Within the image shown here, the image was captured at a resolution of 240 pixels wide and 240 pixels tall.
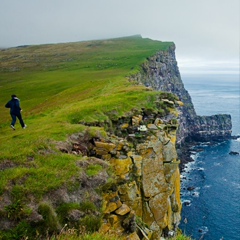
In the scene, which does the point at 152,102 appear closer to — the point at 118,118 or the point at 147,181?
the point at 118,118

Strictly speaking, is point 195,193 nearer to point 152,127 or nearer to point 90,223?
point 152,127

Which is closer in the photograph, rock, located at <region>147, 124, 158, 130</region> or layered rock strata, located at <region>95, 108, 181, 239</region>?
layered rock strata, located at <region>95, 108, 181, 239</region>

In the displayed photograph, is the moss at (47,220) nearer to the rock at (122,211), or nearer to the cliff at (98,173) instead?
the cliff at (98,173)

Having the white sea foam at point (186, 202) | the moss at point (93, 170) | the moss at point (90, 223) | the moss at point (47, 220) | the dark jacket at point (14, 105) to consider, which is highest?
the dark jacket at point (14, 105)

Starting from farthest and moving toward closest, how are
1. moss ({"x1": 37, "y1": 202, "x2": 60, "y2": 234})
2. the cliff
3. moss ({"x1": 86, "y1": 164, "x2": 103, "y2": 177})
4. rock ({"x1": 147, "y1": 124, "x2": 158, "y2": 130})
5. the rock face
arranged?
1. the rock face
2. rock ({"x1": 147, "y1": 124, "x2": 158, "y2": 130})
3. moss ({"x1": 86, "y1": 164, "x2": 103, "y2": 177})
4. the cliff
5. moss ({"x1": 37, "y1": 202, "x2": 60, "y2": 234})

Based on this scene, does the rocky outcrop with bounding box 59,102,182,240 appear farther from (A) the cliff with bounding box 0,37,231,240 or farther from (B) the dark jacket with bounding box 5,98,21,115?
(B) the dark jacket with bounding box 5,98,21,115

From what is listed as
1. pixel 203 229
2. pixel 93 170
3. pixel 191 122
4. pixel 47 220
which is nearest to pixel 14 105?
pixel 93 170

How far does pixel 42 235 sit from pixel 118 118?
633 inches

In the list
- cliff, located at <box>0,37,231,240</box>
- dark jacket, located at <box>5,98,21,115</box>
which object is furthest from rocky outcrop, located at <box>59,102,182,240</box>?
dark jacket, located at <box>5,98,21,115</box>

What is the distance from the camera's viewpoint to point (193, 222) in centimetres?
7075

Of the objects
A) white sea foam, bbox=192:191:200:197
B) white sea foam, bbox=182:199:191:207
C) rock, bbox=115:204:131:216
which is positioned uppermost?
rock, bbox=115:204:131:216

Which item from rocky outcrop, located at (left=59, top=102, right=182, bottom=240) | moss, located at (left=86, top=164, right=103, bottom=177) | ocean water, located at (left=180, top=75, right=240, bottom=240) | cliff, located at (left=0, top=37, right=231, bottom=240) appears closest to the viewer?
cliff, located at (left=0, top=37, right=231, bottom=240)

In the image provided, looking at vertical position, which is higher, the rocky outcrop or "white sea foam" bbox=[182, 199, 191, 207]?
the rocky outcrop

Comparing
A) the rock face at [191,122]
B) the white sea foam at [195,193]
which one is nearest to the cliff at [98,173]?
the white sea foam at [195,193]
